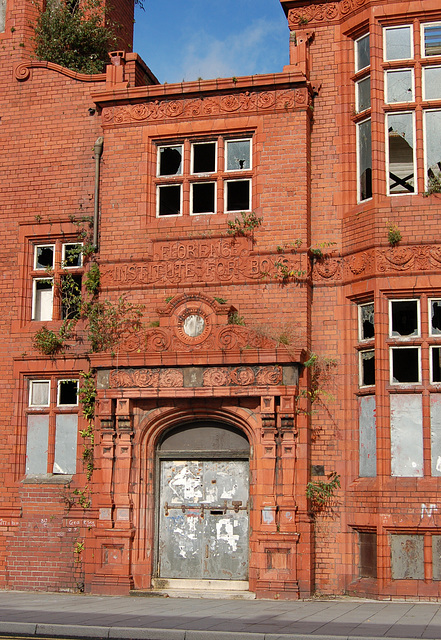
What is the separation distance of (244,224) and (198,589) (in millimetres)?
6355

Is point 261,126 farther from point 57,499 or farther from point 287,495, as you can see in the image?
point 57,499

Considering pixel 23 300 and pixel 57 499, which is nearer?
pixel 57 499

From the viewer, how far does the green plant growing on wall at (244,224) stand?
15.1 meters

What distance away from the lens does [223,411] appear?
1459cm

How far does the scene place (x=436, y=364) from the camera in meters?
14.0

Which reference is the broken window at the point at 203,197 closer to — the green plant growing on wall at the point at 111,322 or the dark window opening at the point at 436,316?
the green plant growing on wall at the point at 111,322

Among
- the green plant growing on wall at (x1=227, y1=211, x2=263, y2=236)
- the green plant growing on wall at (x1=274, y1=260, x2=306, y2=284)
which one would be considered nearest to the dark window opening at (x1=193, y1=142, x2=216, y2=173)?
the green plant growing on wall at (x1=227, y1=211, x2=263, y2=236)

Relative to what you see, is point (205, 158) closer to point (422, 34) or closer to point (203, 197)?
point (203, 197)

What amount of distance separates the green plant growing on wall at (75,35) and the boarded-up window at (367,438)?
929 centimetres

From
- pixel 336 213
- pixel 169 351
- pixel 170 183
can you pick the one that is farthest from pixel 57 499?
pixel 336 213

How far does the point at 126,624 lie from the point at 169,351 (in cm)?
535

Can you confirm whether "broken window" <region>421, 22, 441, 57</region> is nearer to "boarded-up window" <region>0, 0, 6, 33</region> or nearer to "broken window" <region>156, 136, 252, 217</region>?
"broken window" <region>156, 136, 252, 217</region>

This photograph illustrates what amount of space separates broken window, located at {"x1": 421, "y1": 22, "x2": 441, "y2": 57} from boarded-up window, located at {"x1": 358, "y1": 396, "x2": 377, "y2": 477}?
6183 millimetres

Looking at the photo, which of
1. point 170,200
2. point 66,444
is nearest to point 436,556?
point 66,444
